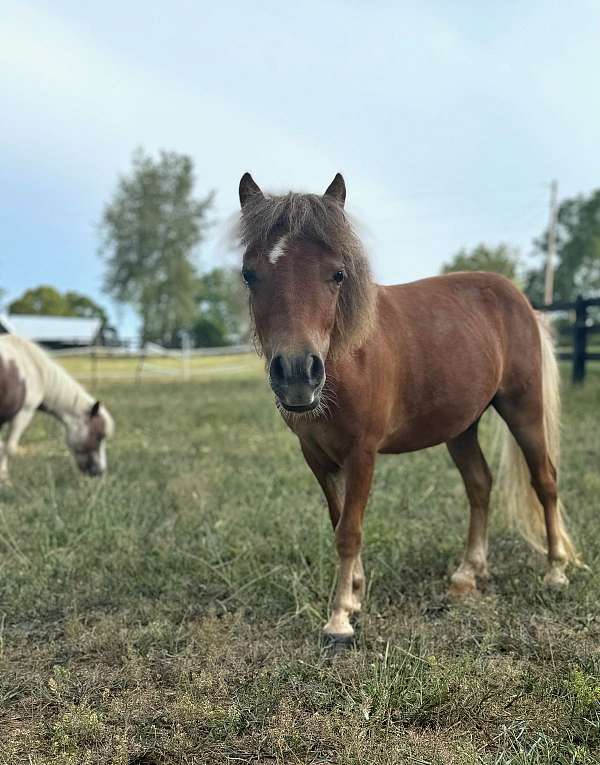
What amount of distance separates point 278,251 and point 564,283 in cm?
5061

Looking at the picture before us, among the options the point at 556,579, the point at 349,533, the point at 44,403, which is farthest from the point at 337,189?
the point at 44,403

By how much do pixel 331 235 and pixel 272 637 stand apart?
1864 mm

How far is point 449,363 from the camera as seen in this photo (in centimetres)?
302

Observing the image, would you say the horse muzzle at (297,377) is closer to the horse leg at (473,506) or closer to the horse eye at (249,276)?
the horse eye at (249,276)

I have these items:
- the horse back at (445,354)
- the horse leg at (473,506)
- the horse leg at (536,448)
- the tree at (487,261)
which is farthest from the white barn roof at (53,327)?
the horse leg at (536,448)

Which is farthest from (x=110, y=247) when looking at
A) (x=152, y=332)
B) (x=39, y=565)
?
(x=39, y=565)

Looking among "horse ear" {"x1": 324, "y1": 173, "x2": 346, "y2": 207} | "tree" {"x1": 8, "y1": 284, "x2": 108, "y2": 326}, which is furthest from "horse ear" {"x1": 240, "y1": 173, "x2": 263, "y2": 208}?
"tree" {"x1": 8, "y1": 284, "x2": 108, "y2": 326}

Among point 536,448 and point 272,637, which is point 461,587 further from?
point 272,637

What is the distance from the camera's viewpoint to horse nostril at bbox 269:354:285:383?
209cm

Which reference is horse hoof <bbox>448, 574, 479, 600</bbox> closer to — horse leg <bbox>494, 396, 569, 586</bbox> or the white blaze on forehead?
horse leg <bbox>494, 396, 569, 586</bbox>

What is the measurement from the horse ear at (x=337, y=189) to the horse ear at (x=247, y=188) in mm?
335

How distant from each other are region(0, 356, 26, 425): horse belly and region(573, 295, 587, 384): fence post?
32.4ft

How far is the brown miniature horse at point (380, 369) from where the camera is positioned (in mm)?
2285

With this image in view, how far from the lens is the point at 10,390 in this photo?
6133 mm
